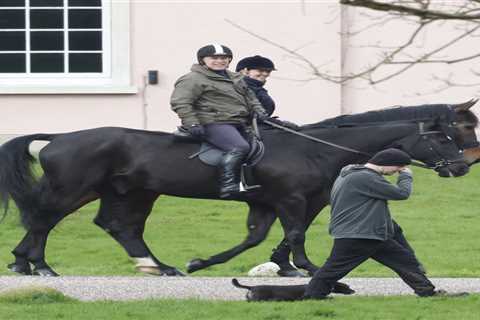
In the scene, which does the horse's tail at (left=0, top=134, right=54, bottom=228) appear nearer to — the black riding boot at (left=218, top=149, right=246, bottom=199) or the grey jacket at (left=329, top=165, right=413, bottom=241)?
the black riding boot at (left=218, top=149, right=246, bottom=199)

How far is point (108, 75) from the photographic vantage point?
2716 centimetres

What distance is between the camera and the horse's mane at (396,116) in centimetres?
1628

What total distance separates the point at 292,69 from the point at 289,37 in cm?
52

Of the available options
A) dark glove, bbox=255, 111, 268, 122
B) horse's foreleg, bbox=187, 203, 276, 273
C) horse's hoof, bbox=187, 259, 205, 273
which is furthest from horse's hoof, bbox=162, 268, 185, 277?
dark glove, bbox=255, 111, 268, 122

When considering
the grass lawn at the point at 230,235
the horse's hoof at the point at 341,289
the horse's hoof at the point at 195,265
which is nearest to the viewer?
the horse's hoof at the point at 341,289

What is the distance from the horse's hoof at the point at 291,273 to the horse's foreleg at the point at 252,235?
50 cm

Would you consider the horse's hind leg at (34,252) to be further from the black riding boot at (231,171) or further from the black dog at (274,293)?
the black dog at (274,293)

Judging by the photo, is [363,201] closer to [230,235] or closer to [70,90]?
[230,235]

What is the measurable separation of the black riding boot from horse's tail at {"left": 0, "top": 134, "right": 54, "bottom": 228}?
1.99 metres

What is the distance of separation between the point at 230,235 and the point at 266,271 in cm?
510

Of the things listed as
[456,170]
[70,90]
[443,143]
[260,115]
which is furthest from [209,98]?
[70,90]

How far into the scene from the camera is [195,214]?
76.6 ft

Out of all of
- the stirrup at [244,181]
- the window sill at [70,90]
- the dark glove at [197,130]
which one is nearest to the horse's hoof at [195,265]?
the stirrup at [244,181]

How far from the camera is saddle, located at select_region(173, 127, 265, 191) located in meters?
16.1
